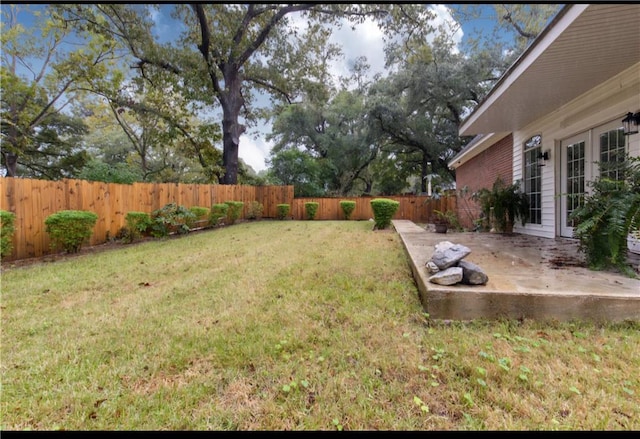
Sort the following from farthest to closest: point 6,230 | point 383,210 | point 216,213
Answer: point 216,213, point 383,210, point 6,230

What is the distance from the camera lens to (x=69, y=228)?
17.5ft

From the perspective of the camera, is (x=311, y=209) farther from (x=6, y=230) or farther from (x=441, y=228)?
(x=6, y=230)

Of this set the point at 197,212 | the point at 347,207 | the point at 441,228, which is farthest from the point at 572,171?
the point at 347,207

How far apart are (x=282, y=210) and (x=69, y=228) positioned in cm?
979

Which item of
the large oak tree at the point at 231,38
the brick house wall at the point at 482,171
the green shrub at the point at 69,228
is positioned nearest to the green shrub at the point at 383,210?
the brick house wall at the point at 482,171

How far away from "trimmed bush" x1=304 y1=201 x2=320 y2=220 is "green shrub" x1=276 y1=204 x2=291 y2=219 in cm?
103

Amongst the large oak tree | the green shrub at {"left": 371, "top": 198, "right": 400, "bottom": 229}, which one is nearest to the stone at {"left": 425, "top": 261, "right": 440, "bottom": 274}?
the green shrub at {"left": 371, "top": 198, "right": 400, "bottom": 229}

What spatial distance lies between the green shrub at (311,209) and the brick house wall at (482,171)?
7.04 metres

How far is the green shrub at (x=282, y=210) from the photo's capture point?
14.7m

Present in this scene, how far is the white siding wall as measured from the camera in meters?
3.84

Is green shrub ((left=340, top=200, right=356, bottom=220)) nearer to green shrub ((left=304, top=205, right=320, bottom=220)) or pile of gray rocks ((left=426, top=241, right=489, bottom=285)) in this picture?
green shrub ((left=304, top=205, right=320, bottom=220))

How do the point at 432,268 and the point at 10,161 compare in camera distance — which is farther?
the point at 10,161

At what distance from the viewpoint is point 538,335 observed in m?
2.12

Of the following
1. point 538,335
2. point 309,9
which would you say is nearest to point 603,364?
point 538,335
